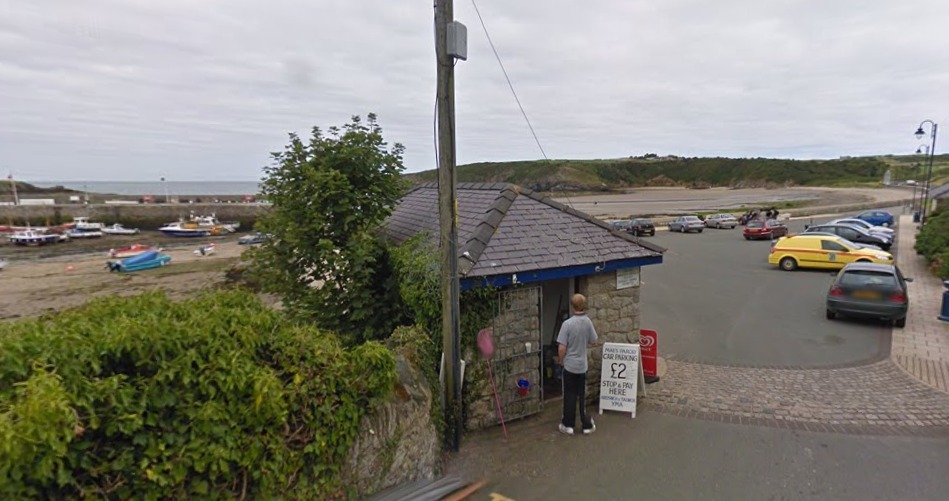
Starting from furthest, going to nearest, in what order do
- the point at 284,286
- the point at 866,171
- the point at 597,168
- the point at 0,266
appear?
1. the point at 597,168
2. the point at 866,171
3. the point at 0,266
4. the point at 284,286

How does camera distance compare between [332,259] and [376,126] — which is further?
[376,126]

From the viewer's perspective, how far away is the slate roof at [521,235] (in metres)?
6.42

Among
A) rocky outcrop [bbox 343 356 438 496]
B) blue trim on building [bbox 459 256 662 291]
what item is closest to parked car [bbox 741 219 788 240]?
blue trim on building [bbox 459 256 662 291]

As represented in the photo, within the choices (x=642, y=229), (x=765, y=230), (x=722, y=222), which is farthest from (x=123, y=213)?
(x=765, y=230)

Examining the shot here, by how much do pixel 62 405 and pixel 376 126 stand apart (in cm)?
672

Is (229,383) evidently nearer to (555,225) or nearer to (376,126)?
(555,225)

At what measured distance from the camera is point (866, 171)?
113938 millimetres

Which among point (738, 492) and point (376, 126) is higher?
point (376, 126)

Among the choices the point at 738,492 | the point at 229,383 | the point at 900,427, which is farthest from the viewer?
the point at 900,427

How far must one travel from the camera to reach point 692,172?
158m

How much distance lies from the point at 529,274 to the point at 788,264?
1676 cm

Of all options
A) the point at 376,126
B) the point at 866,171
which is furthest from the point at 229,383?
the point at 866,171

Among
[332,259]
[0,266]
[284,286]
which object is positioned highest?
[332,259]

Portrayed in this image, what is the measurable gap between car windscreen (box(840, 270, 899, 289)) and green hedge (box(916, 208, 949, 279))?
6138mm
